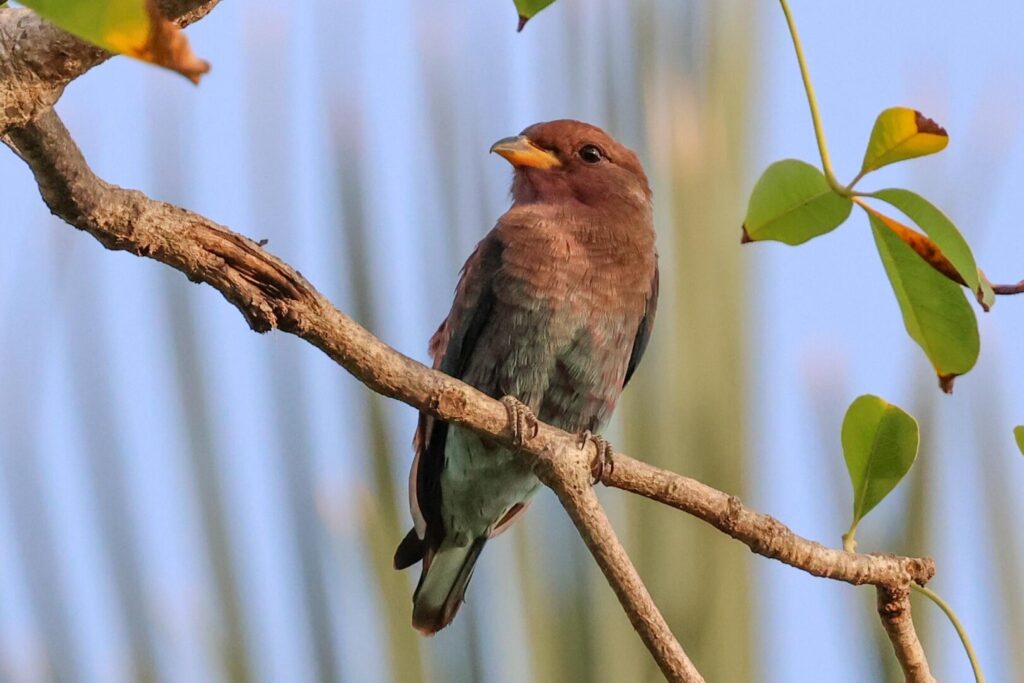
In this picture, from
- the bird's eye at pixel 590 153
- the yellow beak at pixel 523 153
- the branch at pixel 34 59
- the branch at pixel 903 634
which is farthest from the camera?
the bird's eye at pixel 590 153

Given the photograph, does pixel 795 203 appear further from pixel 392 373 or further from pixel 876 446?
pixel 392 373

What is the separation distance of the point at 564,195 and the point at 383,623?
1.31 metres

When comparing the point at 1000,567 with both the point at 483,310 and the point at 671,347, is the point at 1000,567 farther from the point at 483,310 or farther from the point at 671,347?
the point at 483,310

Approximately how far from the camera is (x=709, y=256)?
3994 millimetres

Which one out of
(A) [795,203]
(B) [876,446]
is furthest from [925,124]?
Answer: (B) [876,446]

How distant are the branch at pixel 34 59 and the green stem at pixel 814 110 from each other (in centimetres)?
72

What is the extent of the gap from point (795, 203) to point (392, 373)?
Answer: 2.66 feet

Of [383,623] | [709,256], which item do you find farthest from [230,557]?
[709,256]

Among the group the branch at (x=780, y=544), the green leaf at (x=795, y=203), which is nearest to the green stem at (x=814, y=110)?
the green leaf at (x=795, y=203)

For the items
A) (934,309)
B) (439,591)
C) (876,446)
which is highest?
(934,309)

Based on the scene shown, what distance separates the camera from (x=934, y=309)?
1.52 m

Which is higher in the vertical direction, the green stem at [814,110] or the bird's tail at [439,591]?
the green stem at [814,110]

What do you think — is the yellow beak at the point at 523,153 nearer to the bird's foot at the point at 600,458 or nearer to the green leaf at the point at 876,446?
the bird's foot at the point at 600,458

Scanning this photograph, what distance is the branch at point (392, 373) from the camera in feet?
5.90
